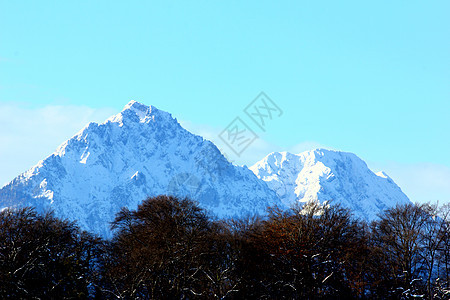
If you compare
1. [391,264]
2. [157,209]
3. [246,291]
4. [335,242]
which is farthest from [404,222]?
[157,209]

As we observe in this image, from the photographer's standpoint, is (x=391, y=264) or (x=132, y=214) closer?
(x=391, y=264)

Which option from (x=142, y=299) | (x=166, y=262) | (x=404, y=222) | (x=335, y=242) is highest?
(x=404, y=222)

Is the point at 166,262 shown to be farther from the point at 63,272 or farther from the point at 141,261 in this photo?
the point at 63,272

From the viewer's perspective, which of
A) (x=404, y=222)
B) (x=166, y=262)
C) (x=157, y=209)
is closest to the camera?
(x=166, y=262)

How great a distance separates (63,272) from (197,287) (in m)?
14.6

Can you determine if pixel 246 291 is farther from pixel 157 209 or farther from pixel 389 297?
pixel 157 209

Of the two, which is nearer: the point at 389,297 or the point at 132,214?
the point at 389,297

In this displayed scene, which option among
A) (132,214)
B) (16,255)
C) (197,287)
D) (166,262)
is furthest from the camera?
(132,214)

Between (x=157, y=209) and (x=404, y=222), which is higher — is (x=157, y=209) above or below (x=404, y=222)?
below

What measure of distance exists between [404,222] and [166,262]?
3638 cm

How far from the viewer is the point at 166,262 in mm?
60938

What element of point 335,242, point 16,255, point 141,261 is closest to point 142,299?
point 141,261

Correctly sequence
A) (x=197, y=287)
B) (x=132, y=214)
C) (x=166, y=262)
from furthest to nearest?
(x=132, y=214) < (x=197, y=287) < (x=166, y=262)

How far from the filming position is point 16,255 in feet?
185
